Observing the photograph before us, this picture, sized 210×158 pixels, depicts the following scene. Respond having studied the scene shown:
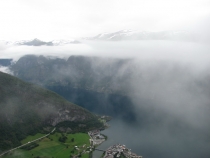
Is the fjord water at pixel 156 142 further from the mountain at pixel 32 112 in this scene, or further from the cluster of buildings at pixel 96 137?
the mountain at pixel 32 112

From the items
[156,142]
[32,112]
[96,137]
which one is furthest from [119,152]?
[32,112]

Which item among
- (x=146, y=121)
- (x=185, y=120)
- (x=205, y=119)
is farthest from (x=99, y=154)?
(x=205, y=119)

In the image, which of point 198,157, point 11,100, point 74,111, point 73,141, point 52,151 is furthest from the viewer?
point 74,111

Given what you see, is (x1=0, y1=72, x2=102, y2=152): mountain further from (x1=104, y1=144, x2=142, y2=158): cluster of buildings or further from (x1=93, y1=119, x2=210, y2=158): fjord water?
(x1=104, y1=144, x2=142, y2=158): cluster of buildings

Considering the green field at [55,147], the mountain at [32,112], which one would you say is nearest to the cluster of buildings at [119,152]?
the green field at [55,147]

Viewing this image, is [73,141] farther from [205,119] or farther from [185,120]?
[205,119]
